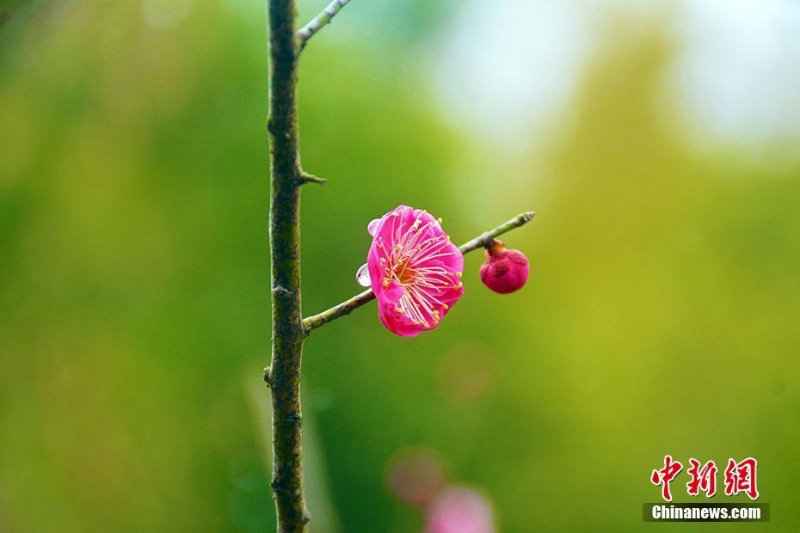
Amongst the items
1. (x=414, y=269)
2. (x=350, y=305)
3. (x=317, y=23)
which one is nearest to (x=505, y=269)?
(x=414, y=269)

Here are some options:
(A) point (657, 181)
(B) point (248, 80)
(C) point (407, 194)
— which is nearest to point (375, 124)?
(C) point (407, 194)

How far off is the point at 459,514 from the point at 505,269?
186 cm

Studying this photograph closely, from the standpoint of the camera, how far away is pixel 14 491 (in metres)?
2.41

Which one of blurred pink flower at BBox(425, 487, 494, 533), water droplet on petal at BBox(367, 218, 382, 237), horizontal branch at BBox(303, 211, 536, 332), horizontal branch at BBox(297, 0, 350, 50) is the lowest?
blurred pink flower at BBox(425, 487, 494, 533)

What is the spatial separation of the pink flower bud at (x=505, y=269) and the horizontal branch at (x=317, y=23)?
0.34m

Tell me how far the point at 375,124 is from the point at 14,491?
199 cm

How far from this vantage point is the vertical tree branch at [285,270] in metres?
A: 0.50

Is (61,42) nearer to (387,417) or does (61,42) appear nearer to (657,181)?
(387,417)

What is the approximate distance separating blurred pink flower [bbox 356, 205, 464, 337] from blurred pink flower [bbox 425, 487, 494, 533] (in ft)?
5.51

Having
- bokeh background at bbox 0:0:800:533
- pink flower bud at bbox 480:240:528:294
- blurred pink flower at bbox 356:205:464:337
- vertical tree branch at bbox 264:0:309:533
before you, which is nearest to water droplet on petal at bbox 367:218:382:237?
blurred pink flower at bbox 356:205:464:337

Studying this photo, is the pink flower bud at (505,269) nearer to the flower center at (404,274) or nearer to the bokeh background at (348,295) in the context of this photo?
the flower center at (404,274)

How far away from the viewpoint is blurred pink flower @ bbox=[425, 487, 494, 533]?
7.77ft

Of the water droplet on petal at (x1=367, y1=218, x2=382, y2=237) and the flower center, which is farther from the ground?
the water droplet on petal at (x1=367, y1=218, x2=382, y2=237)

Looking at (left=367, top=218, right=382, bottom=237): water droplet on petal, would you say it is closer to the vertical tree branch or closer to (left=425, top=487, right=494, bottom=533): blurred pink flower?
the vertical tree branch
